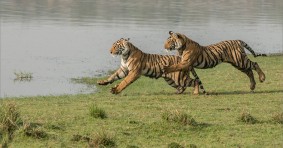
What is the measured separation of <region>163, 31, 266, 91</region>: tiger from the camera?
13.2 meters

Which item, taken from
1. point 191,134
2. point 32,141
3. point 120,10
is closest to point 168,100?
point 191,134

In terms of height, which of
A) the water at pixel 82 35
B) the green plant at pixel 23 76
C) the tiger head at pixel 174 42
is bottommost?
the water at pixel 82 35

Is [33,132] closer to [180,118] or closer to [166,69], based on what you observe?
[180,118]

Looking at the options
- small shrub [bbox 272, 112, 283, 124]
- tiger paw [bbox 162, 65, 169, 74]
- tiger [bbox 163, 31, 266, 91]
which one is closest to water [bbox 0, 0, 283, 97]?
tiger paw [bbox 162, 65, 169, 74]

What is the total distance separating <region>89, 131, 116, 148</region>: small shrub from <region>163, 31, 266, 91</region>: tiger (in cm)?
506

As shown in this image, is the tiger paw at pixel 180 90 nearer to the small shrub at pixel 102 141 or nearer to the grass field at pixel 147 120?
the grass field at pixel 147 120

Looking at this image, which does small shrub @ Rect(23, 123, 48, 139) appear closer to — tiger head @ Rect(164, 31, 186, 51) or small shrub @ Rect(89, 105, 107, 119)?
small shrub @ Rect(89, 105, 107, 119)

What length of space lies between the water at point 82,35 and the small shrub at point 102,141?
7.46 meters

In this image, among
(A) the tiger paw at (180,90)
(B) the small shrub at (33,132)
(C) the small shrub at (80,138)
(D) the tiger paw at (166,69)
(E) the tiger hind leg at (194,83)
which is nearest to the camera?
(C) the small shrub at (80,138)

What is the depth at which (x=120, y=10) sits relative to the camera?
177 feet

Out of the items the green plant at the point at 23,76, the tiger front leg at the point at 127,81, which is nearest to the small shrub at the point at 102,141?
the tiger front leg at the point at 127,81

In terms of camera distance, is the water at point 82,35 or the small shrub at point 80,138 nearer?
the small shrub at point 80,138

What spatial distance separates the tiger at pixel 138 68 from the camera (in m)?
13.2

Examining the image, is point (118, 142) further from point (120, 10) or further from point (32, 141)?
point (120, 10)
